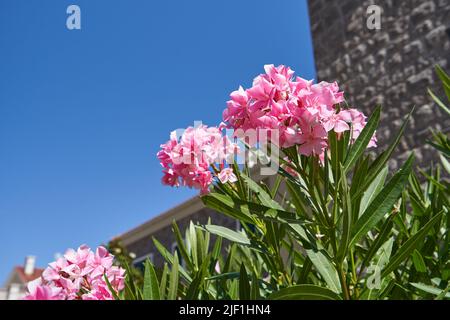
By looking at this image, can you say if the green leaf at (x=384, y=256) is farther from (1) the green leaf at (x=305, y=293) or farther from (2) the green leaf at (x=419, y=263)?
(1) the green leaf at (x=305, y=293)

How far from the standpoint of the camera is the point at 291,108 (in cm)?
91

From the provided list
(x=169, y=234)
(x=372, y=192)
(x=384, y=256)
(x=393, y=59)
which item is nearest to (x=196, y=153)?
(x=372, y=192)

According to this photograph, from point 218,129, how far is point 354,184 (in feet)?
1.17

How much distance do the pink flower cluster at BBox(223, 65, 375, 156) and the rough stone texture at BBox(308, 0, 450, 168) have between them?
3129 millimetres

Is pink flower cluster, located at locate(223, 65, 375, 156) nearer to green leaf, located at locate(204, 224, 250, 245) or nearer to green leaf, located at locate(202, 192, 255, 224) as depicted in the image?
green leaf, located at locate(202, 192, 255, 224)

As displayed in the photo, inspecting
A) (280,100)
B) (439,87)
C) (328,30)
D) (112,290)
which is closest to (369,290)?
(280,100)

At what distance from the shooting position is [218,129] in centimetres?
114

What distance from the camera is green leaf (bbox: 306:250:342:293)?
950 millimetres

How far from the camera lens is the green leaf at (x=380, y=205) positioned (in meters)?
0.94

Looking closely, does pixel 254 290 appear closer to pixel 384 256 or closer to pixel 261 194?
pixel 261 194

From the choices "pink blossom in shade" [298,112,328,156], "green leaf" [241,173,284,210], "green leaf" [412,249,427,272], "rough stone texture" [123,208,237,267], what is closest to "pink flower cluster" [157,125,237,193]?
"green leaf" [241,173,284,210]

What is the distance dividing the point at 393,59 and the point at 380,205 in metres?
3.67

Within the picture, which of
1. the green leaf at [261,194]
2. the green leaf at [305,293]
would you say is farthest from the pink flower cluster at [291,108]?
the green leaf at [305,293]
